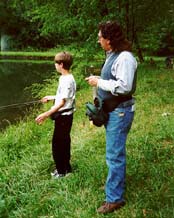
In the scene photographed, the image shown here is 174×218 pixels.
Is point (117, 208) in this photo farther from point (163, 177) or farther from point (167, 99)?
point (167, 99)

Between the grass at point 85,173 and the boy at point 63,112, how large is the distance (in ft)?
0.70

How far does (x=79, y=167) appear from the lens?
20.2ft

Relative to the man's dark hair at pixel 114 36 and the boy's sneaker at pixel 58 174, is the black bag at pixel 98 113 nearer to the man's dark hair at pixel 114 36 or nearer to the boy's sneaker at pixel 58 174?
the man's dark hair at pixel 114 36

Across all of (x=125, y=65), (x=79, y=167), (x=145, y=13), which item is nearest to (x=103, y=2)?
(x=145, y=13)

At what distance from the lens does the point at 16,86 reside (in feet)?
66.3

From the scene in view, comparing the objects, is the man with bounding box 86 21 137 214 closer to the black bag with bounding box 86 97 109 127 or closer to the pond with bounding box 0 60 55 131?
the black bag with bounding box 86 97 109 127

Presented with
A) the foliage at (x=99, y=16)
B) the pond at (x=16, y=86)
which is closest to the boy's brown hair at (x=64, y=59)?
the pond at (x=16, y=86)

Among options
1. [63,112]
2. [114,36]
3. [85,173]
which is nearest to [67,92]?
[63,112]

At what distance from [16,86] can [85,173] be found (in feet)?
48.3

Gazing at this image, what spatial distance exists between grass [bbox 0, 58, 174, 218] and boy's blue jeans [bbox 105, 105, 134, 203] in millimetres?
317

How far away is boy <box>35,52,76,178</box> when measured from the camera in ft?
18.9

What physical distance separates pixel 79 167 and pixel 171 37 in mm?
27286

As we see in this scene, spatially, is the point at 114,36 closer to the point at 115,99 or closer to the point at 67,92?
the point at 115,99

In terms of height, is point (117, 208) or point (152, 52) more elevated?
point (117, 208)
